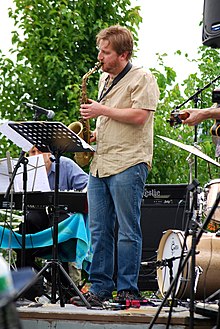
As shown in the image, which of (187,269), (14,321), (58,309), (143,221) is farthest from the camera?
(143,221)

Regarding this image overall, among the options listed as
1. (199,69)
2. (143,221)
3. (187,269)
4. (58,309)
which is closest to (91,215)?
(58,309)

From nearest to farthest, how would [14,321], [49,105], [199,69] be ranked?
[14,321]
[49,105]
[199,69]

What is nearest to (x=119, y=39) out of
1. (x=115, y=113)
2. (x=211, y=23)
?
(x=115, y=113)

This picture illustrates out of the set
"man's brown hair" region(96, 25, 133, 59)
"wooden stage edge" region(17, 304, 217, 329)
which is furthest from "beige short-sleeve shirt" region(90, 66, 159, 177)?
"wooden stage edge" region(17, 304, 217, 329)

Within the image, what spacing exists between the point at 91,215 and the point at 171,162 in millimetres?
4305

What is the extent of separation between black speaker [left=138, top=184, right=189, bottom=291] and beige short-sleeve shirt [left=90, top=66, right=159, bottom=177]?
7.18ft

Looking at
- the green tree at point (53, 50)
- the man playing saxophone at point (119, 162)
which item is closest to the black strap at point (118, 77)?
the man playing saxophone at point (119, 162)

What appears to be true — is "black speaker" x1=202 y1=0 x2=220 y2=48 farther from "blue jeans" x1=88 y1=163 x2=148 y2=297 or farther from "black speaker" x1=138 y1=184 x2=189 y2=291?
"black speaker" x1=138 y1=184 x2=189 y2=291

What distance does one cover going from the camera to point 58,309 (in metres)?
4.16

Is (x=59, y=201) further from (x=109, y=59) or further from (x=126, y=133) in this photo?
(x=109, y=59)

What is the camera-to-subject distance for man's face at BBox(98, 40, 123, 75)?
479 centimetres

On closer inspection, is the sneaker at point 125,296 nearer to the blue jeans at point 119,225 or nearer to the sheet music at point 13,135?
the blue jeans at point 119,225

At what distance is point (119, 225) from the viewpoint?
4723 millimetres

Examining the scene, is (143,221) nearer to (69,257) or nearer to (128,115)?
(69,257)
